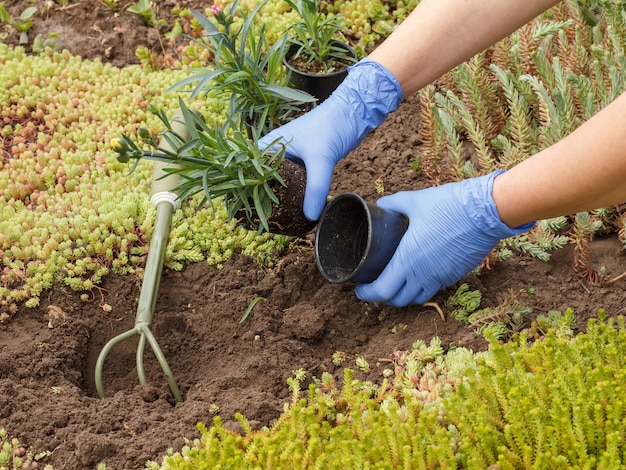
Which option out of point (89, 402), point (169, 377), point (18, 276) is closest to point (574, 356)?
point (169, 377)

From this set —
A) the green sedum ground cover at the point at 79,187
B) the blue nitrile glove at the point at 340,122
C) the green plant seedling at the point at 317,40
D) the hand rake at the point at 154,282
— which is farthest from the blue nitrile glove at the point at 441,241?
the green plant seedling at the point at 317,40

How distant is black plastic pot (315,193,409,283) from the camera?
2.92 m

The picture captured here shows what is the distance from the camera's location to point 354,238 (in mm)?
3191

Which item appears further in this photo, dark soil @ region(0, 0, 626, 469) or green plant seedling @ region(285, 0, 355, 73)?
green plant seedling @ region(285, 0, 355, 73)

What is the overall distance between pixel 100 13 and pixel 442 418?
3911mm

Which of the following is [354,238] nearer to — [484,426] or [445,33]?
[445,33]

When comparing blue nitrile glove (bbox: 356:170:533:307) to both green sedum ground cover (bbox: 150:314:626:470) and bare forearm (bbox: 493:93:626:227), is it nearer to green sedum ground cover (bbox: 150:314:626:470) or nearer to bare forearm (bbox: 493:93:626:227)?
bare forearm (bbox: 493:93:626:227)

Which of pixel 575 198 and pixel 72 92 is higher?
pixel 72 92

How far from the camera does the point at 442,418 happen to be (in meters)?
2.33

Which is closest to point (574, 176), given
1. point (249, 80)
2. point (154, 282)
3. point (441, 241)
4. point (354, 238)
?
point (441, 241)

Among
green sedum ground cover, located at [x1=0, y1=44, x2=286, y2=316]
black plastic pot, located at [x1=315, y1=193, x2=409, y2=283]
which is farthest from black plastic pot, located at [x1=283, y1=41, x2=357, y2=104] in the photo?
black plastic pot, located at [x1=315, y1=193, x2=409, y2=283]

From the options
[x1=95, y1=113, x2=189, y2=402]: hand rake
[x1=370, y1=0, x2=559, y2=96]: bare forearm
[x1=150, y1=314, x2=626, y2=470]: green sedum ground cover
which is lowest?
[x1=150, y1=314, x2=626, y2=470]: green sedum ground cover

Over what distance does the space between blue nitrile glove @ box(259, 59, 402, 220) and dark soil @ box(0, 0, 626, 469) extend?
17.8 inches

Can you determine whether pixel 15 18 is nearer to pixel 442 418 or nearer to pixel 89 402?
pixel 89 402
